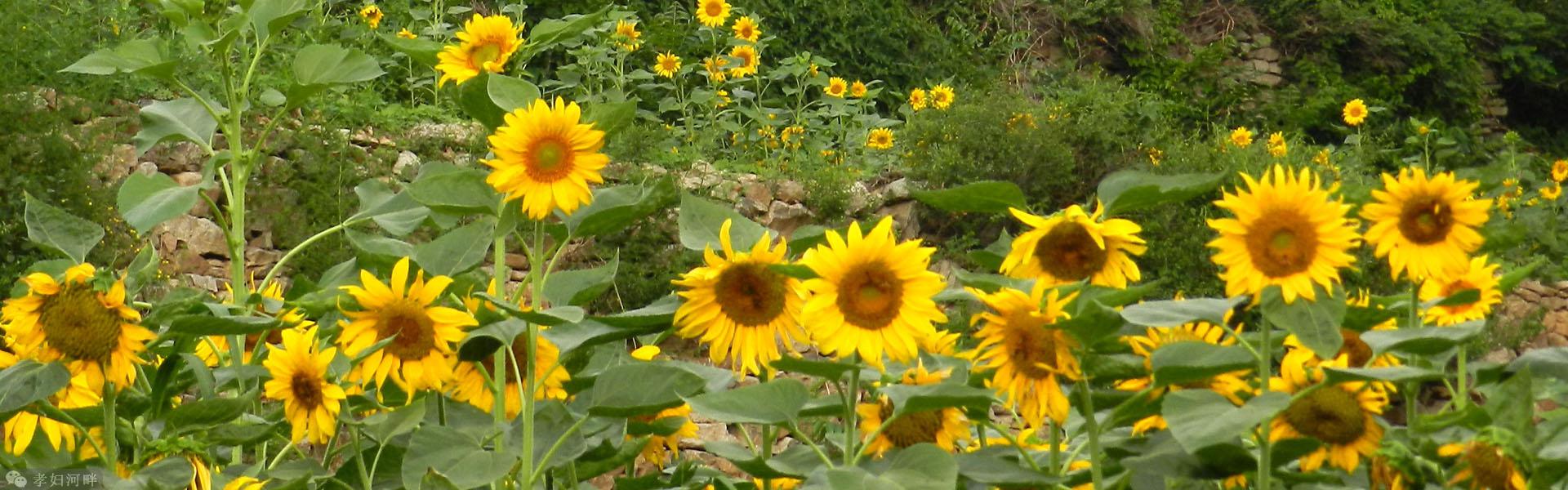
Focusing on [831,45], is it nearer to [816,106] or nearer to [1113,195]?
[816,106]

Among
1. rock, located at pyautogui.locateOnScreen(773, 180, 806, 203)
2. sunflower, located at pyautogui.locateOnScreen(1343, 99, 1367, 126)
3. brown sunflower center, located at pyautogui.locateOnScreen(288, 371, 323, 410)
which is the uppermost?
sunflower, located at pyautogui.locateOnScreen(1343, 99, 1367, 126)

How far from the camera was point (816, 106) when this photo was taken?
7.25 metres

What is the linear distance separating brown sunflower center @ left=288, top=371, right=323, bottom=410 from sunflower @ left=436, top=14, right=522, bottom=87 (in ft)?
1.09

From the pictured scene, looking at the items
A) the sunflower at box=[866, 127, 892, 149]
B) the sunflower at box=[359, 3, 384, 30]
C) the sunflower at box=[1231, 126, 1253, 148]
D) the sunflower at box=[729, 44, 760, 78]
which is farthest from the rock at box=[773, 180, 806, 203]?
the sunflower at box=[1231, 126, 1253, 148]

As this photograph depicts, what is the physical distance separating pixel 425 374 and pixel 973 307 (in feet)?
10.1

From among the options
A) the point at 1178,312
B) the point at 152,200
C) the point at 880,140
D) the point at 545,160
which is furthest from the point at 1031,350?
the point at 880,140

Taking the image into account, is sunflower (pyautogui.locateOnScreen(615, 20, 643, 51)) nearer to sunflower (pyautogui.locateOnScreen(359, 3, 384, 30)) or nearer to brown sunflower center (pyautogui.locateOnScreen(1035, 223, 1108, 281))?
sunflower (pyautogui.locateOnScreen(359, 3, 384, 30))

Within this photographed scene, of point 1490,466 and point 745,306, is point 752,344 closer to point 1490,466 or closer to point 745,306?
point 745,306

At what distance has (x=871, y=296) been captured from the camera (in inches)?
49.1

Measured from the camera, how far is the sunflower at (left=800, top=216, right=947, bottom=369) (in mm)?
1243

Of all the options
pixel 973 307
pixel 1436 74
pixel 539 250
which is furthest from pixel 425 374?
pixel 1436 74

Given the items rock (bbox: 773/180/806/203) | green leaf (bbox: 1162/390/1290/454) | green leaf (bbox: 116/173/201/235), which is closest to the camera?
green leaf (bbox: 1162/390/1290/454)

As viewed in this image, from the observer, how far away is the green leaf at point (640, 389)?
1.30 metres

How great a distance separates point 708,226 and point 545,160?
0.14 meters
